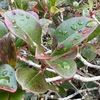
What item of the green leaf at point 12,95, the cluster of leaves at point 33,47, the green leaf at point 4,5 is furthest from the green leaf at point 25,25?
the green leaf at point 4,5

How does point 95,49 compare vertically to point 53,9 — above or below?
below

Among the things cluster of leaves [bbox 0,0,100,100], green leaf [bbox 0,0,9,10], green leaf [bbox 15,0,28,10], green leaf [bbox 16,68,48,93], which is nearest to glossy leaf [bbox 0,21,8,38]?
cluster of leaves [bbox 0,0,100,100]

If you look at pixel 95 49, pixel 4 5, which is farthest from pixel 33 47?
pixel 4 5

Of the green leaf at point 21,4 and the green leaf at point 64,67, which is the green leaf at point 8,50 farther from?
the green leaf at point 21,4

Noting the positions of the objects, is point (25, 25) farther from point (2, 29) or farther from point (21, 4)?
point (21, 4)

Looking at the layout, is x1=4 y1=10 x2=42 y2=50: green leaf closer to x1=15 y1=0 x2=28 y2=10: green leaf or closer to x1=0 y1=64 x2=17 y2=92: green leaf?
x1=0 y1=64 x2=17 y2=92: green leaf

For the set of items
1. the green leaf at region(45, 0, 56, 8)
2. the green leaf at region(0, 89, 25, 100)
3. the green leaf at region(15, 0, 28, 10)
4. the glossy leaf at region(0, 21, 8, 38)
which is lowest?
the green leaf at region(0, 89, 25, 100)

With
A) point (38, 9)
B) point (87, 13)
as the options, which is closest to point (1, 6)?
point (38, 9)
